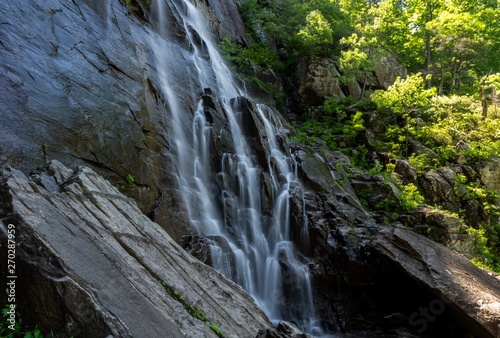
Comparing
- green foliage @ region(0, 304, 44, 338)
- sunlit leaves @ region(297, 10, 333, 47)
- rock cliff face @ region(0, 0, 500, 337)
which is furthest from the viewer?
sunlit leaves @ region(297, 10, 333, 47)

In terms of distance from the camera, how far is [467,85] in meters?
27.5

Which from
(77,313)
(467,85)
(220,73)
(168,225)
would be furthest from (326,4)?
(77,313)

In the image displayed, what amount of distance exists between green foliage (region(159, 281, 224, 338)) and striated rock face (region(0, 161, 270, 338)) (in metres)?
0.08

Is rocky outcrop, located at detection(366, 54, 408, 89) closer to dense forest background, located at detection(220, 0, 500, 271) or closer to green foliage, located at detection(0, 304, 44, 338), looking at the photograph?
dense forest background, located at detection(220, 0, 500, 271)

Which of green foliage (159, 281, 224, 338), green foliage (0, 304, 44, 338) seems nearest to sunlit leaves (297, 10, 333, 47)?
green foliage (159, 281, 224, 338)

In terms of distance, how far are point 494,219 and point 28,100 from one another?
19.7 metres

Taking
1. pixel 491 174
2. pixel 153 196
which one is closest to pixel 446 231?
pixel 491 174

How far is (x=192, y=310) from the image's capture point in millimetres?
5004

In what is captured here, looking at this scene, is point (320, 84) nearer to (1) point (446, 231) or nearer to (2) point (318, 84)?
(2) point (318, 84)

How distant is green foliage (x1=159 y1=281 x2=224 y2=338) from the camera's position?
4.89 metres

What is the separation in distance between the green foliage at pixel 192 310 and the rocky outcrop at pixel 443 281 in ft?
22.6

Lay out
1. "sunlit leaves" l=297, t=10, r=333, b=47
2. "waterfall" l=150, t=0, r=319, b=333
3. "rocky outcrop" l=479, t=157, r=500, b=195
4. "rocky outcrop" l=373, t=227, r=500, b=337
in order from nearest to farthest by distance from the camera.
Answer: "rocky outcrop" l=373, t=227, r=500, b=337
"waterfall" l=150, t=0, r=319, b=333
"rocky outcrop" l=479, t=157, r=500, b=195
"sunlit leaves" l=297, t=10, r=333, b=47

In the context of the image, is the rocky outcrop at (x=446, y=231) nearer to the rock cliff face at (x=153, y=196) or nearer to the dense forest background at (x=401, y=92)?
the dense forest background at (x=401, y=92)

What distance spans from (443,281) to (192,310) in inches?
289
